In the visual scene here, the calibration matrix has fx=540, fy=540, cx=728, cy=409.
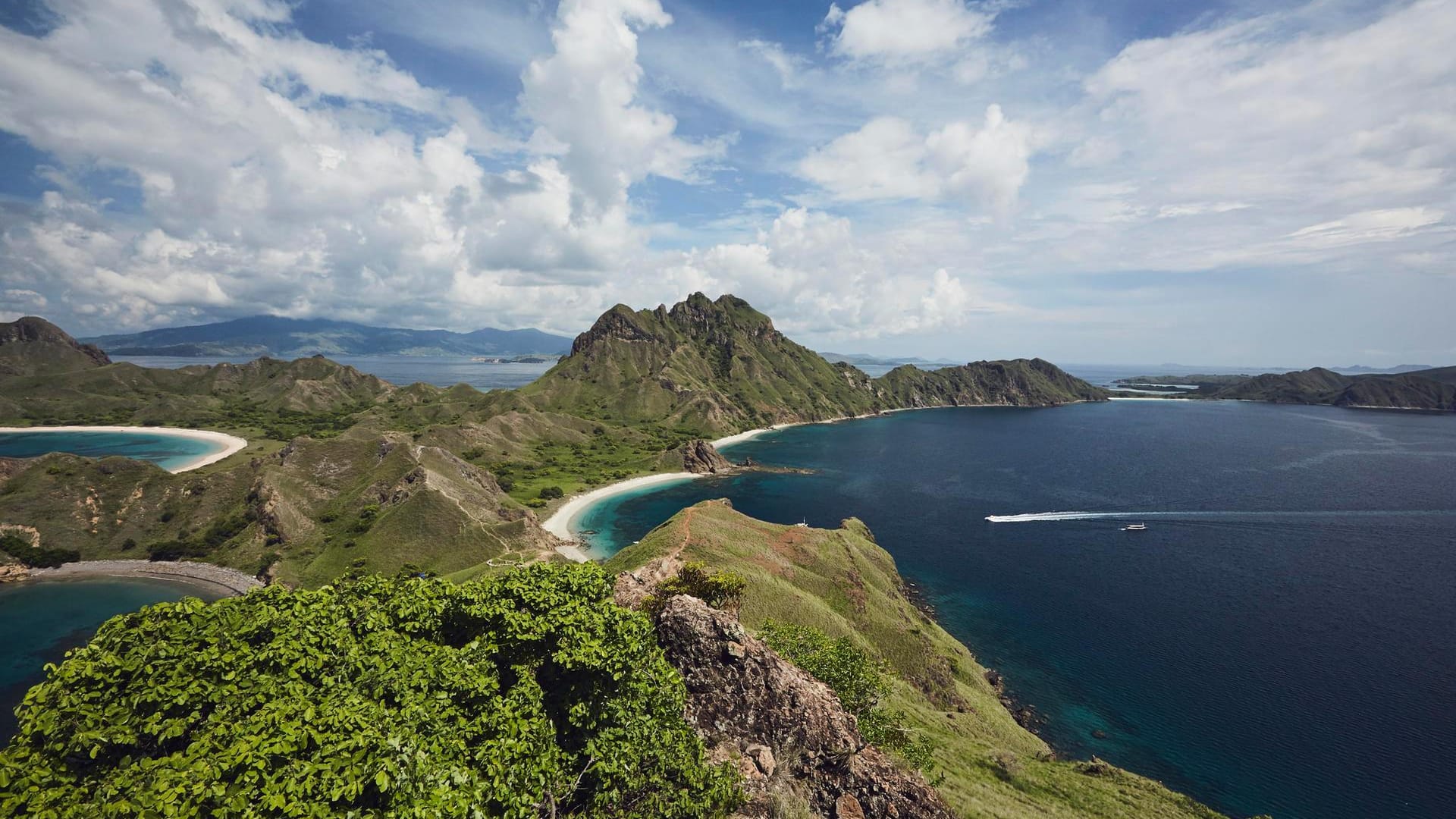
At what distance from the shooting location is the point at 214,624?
829 inches

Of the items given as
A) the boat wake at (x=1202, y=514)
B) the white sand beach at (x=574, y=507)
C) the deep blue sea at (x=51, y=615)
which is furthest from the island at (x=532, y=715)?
the boat wake at (x=1202, y=514)

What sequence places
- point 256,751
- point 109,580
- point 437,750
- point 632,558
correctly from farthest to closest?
point 109,580 → point 632,558 → point 437,750 → point 256,751

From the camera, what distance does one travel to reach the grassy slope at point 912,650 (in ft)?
157

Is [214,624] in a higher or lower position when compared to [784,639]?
higher

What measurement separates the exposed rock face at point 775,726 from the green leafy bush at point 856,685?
8538mm

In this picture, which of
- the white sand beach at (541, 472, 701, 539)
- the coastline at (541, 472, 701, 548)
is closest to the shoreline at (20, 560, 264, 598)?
the coastline at (541, 472, 701, 548)

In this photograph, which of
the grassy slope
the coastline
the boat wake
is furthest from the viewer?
the boat wake

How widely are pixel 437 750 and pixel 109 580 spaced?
14477 centimetres

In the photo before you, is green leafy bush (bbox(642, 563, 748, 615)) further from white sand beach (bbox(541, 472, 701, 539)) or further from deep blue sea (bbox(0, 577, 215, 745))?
white sand beach (bbox(541, 472, 701, 539))

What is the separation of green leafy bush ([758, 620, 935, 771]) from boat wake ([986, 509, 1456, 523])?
119 meters

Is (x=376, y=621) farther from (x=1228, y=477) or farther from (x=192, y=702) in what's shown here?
(x=1228, y=477)

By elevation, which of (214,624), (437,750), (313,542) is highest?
(214,624)

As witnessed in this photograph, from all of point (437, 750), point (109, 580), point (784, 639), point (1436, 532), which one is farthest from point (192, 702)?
point (1436, 532)

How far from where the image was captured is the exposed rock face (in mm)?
29766
